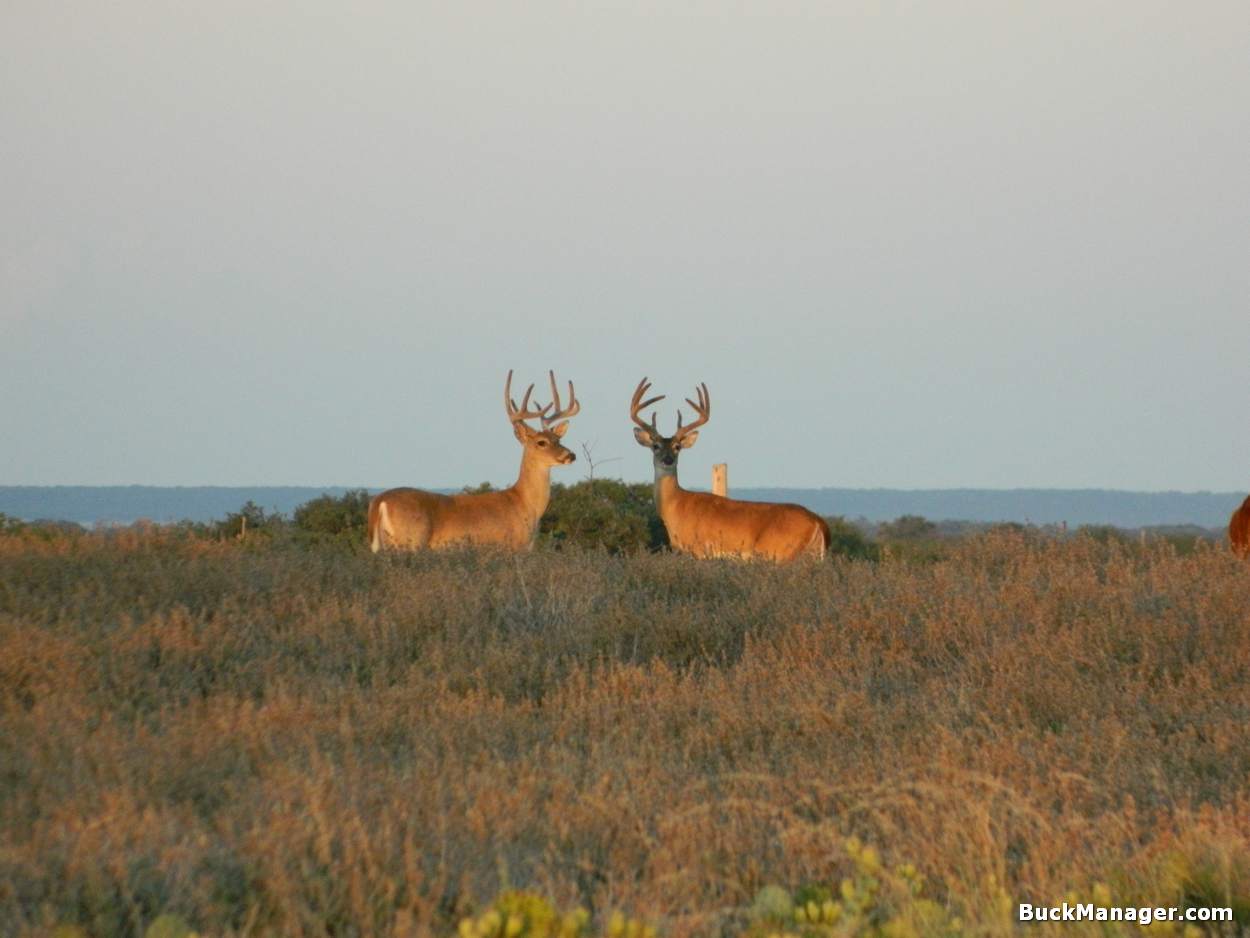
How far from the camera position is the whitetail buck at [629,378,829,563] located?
15.7 m

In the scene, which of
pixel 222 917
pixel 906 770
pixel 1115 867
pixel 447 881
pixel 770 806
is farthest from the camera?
pixel 906 770

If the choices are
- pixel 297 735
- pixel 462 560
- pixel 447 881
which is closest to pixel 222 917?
pixel 447 881

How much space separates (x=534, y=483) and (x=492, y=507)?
1048 mm

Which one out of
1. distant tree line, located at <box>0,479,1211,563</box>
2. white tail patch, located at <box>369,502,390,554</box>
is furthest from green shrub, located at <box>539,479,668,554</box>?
white tail patch, located at <box>369,502,390,554</box>

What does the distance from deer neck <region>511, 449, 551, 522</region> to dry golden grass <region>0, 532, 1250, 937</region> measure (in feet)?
17.4

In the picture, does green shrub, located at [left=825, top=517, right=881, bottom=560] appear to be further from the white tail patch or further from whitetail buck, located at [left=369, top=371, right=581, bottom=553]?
the white tail patch

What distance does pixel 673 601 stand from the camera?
1039 cm

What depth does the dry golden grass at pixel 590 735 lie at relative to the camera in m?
4.65

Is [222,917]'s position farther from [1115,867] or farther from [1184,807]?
[1184,807]

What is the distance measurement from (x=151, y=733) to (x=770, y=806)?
2.54 m

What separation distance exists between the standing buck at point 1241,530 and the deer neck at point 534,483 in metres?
6.84

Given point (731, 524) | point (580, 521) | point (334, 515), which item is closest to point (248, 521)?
point (334, 515)

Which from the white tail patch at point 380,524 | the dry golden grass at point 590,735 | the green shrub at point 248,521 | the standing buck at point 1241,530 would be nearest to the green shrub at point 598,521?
the green shrub at point 248,521

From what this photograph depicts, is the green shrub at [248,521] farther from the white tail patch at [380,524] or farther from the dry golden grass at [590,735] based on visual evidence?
the dry golden grass at [590,735]
